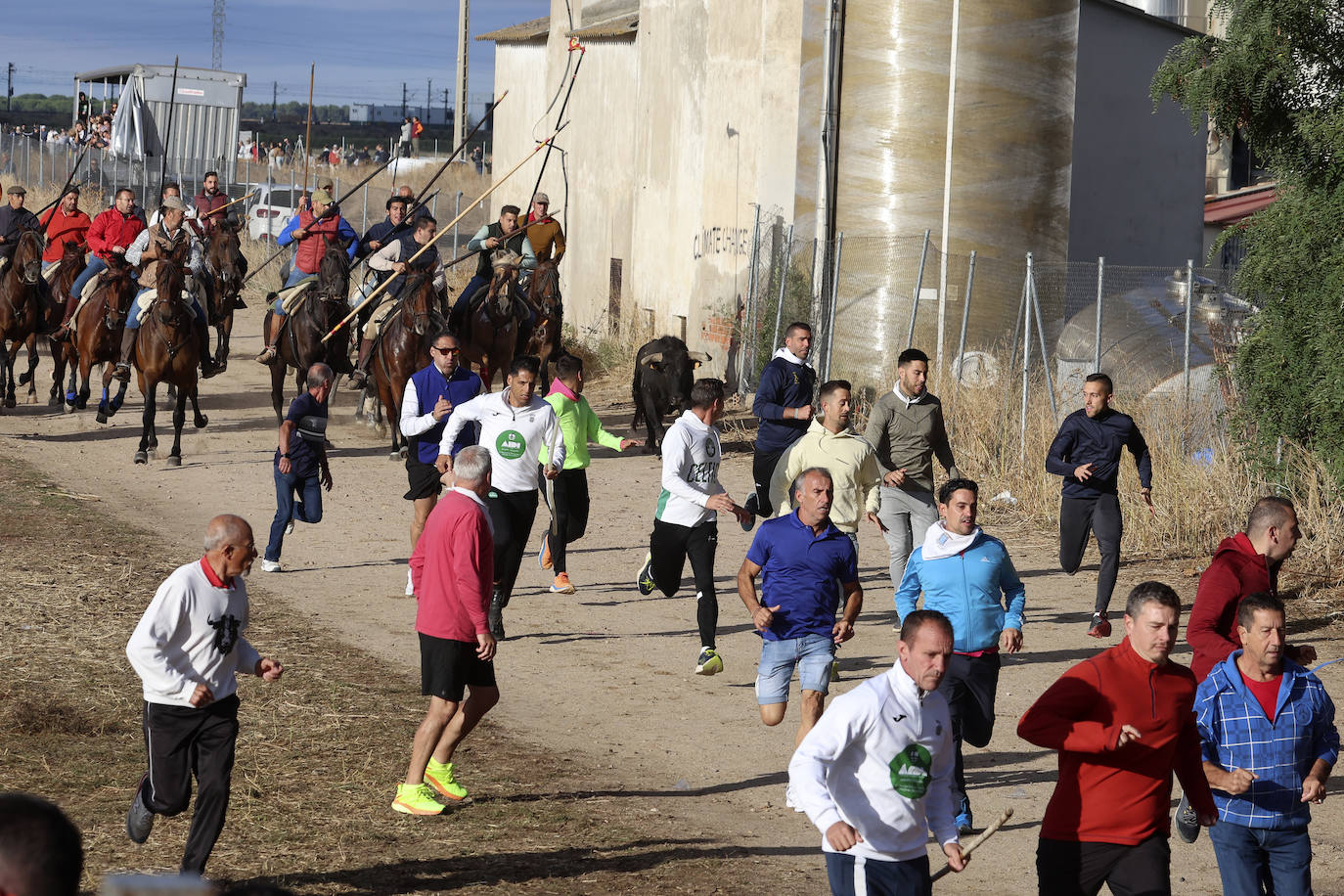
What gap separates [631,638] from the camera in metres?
11.4

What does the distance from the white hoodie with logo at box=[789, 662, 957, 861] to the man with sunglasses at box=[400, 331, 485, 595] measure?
6732 mm

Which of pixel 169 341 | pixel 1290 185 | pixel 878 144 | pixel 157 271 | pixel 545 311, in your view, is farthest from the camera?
pixel 878 144

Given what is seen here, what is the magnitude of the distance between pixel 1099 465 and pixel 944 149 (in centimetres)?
1050

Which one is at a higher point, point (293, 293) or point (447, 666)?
point (293, 293)

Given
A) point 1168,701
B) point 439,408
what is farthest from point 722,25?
point 1168,701

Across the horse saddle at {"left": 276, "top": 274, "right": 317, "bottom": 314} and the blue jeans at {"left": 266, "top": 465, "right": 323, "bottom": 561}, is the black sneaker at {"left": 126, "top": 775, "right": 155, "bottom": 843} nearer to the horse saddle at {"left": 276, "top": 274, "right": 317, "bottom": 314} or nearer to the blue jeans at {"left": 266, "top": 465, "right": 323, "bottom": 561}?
the blue jeans at {"left": 266, "top": 465, "right": 323, "bottom": 561}

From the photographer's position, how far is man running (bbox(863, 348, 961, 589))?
10867 mm

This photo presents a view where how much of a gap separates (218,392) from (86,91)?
31.7 meters

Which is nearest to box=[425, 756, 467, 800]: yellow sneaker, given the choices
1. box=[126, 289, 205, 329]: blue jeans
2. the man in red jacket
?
the man in red jacket

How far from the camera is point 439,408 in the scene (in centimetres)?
1148

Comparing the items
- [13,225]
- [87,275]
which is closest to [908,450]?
[87,275]

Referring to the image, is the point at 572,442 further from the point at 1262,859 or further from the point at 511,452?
the point at 1262,859

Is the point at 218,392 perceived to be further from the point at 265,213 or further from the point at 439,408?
the point at 265,213

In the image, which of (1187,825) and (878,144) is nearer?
(1187,825)
